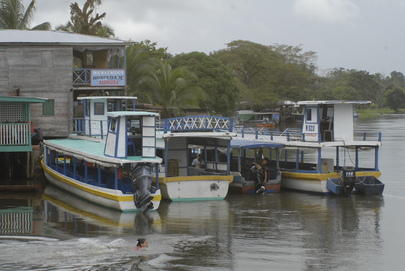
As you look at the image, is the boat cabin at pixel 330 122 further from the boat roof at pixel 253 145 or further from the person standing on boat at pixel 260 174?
the person standing on boat at pixel 260 174

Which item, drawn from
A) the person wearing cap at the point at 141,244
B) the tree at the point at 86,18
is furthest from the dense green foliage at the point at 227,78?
the person wearing cap at the point at 141,244

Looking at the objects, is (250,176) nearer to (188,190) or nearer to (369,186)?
(188,190)

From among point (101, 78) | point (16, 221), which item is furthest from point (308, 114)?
point (16, 221)

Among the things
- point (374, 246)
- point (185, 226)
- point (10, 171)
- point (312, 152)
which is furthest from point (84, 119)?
point (312, 152)

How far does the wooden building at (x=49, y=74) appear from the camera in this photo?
34781 millimetres

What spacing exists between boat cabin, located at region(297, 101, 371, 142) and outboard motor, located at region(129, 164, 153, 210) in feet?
28.9

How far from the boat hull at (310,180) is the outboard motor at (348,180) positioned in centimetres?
56

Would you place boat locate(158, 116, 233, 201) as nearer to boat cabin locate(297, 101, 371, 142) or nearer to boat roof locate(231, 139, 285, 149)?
boat roof locate(231, 139, 285, 149)

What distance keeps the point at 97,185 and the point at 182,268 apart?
9.69 meters

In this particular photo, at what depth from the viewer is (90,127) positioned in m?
34.2

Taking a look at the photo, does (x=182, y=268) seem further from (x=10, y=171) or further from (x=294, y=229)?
(x=10, y=171)

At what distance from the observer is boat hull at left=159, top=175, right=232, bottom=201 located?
2742cm

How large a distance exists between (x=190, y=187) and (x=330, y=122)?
6.84m

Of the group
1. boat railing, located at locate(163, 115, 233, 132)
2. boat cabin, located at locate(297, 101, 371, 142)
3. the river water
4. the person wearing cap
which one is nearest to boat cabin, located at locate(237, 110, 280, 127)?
boat cabin, located at locate(297, 101, 371, 142)
